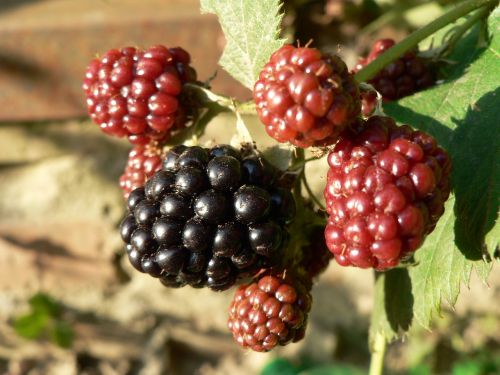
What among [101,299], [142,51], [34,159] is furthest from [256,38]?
[101,299]

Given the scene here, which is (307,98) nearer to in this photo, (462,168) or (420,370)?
(462,168)

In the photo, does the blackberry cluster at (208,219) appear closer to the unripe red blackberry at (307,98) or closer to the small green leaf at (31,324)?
the unripe red blackberry at (307,98)

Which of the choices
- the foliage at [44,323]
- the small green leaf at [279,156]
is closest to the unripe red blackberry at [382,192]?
the small green leaf at [279,156]

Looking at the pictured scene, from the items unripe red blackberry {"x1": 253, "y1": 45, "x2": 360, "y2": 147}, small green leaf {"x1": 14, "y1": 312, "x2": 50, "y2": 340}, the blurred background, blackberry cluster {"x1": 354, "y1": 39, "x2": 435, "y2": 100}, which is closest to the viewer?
unripe red blackberry {"x1": 253, "y1": 45, "x2": 360, "y2": 147}

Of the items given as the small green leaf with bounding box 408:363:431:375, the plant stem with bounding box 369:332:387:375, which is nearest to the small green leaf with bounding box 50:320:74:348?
the small green leaf with bounding box 408:363:431:375

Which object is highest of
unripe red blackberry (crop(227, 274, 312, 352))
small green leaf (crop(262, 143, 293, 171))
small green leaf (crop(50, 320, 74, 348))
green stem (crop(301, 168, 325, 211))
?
small green leaf (crop(262, 143, 293, 171))

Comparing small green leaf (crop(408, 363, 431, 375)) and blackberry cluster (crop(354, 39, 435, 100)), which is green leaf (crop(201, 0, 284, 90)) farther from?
small green leaf (crop(408, 363, 431, 375))
